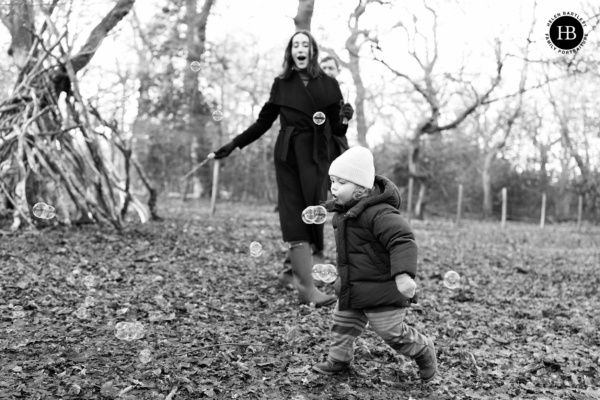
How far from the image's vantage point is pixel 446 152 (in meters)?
26.1

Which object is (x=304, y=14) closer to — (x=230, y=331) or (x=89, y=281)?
(x=89, y=281)

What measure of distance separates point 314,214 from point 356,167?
1.43 m

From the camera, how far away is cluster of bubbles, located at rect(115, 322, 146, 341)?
3.61 m

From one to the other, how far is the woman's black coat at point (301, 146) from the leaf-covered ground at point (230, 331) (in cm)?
74

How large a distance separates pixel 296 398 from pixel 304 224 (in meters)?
1.98

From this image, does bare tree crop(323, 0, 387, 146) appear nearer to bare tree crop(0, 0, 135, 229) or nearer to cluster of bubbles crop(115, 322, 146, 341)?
bare tree crop(0, 0, 135, 229)

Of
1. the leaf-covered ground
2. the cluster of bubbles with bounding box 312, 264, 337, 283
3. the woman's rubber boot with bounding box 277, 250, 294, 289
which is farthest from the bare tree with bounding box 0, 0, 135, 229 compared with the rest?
the cluster of bubbles with bounding box 312, 264, 337, 283

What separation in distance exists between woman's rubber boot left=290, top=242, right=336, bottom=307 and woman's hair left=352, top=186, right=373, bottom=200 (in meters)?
1.63

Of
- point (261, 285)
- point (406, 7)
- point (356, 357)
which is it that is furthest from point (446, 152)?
point (356, 357)

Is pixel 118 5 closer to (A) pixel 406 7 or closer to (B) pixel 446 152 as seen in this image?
(A) pixel 406 7

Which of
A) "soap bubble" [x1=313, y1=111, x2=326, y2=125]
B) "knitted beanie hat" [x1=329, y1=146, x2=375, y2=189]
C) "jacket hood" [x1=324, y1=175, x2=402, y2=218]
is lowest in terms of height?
"jacket hood" [x1=324, y1=175, x2=402, y2=218]

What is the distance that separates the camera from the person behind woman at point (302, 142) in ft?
15.8

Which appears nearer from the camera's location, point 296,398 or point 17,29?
point 296,398

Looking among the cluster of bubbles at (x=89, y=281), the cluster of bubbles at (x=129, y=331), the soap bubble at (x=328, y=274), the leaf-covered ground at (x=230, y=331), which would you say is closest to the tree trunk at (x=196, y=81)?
the leaf-covered ground at (x=230, y=331)
